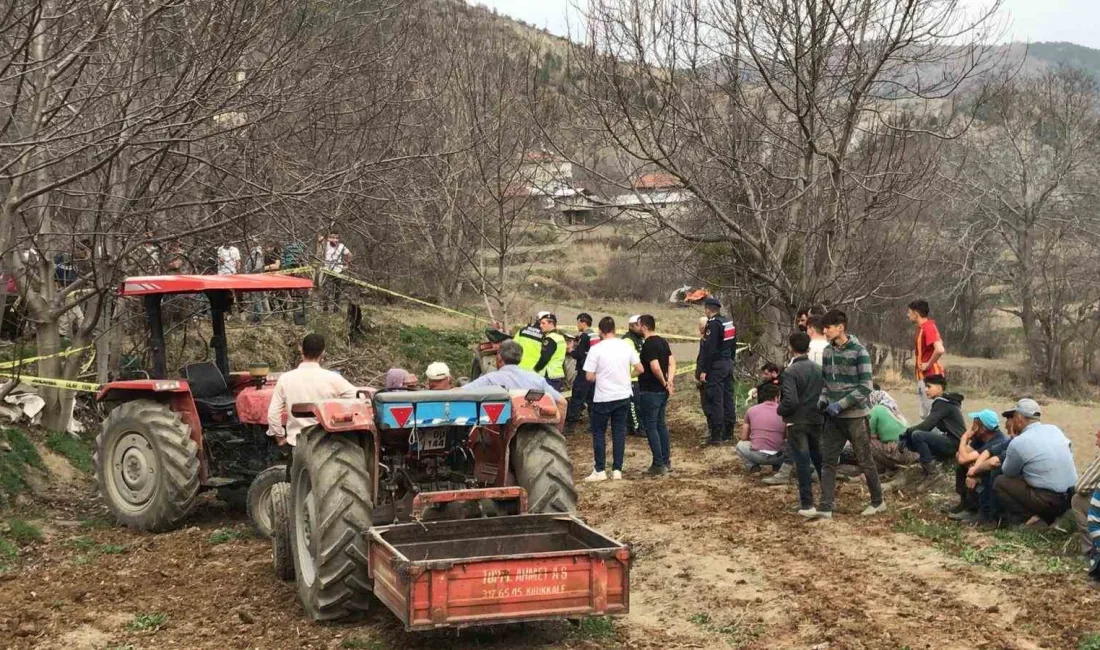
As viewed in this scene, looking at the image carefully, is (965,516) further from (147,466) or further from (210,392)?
(147,466)

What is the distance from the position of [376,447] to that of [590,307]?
33.5 metres

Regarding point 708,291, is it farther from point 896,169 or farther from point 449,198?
point 896,169

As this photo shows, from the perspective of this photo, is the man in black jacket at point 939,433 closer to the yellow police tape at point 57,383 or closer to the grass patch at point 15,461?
the yellow police tape at point 57,383

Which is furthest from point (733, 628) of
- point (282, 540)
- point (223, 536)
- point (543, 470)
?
point (223, 536)

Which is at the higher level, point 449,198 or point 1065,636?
point 449,198

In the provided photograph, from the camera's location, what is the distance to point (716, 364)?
14.1 metres

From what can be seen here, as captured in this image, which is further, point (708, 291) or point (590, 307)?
point (590, 307)

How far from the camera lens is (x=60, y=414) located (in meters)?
12.8

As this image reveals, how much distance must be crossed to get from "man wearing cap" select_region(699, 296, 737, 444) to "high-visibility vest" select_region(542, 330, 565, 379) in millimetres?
1983

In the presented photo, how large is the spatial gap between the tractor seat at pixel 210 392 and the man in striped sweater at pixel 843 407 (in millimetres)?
5016

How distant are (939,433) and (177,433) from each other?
21.9 feet

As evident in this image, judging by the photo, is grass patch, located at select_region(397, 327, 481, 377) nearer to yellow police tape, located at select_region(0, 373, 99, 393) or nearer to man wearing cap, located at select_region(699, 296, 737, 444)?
man wearing cap, located at select_region(699, 296, 737, 444)

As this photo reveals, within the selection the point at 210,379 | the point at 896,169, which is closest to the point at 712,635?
the point at 210,379

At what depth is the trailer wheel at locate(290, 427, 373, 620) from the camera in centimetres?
679
